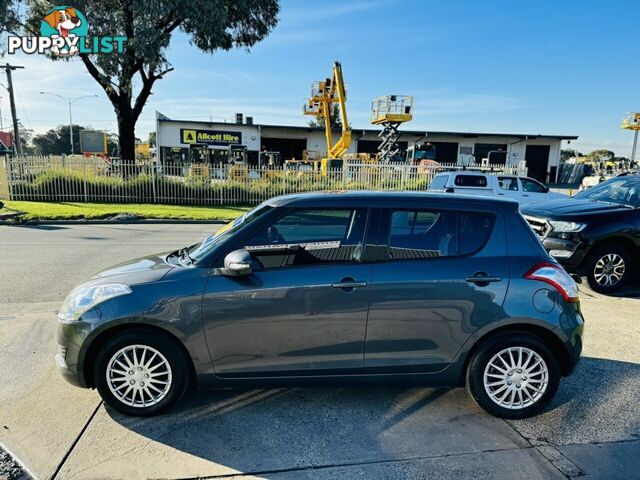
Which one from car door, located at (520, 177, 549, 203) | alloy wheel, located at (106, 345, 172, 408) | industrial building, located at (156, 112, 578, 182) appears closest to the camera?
alloy wheel, located at (106, 345, 172, 408)

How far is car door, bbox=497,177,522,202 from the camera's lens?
14180mm

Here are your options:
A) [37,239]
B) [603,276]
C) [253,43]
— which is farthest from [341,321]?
[253,43]

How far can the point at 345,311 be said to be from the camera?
315cm

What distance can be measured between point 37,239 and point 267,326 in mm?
10489

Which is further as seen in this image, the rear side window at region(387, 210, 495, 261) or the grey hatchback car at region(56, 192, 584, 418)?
the rear side window at region(387, 210, 495, 261)

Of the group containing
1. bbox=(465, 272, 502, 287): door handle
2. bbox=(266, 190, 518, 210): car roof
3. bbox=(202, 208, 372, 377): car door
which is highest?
bbox=(266, 190, 518, 210): car roof

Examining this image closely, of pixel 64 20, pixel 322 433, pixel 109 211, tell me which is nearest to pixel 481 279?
pixel 322 433

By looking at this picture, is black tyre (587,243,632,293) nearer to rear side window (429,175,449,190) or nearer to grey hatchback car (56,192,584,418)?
grey hatchback car (56,192,584,418)

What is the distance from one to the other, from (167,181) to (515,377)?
18.7 metres

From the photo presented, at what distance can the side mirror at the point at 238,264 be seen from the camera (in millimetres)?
3037

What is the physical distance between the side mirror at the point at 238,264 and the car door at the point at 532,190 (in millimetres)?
12871

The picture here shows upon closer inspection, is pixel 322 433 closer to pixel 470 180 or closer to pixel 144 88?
pixel 470 180

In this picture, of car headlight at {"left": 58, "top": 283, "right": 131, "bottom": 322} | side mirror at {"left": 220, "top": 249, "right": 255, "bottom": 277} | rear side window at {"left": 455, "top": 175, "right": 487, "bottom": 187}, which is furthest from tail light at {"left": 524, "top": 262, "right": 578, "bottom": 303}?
rear side window at {"left": 455, "top": 175, "right": 487, "bottom": 187}

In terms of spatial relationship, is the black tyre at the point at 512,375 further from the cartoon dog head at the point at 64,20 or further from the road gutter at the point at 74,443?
the cartoon dog head at the point at 64,20
